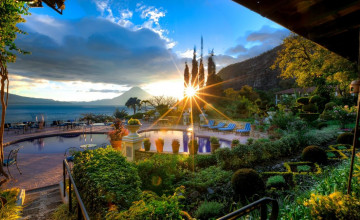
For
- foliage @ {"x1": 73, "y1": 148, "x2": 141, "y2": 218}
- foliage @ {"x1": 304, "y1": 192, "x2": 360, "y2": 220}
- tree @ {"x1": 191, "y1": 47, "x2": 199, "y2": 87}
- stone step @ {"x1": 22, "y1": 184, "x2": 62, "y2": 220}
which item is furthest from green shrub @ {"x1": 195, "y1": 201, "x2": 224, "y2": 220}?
tree @ {"x1": 191, "y1": 47, "x2": 199, "y2": 87}

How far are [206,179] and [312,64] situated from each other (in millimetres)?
11053

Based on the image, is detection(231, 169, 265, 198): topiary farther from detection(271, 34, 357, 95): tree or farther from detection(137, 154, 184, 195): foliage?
detection(271, 34, 357, 95): tree

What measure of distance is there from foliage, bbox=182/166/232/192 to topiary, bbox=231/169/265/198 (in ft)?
2.32

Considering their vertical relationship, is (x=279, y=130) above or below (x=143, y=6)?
below

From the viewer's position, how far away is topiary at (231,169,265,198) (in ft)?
13.1

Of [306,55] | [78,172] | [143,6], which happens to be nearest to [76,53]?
[143,6]

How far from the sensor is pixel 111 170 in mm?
2668

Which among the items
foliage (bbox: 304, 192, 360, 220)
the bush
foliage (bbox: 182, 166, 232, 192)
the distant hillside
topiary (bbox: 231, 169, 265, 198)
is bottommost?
foliage (bbox: 182, 166, 232, 192)

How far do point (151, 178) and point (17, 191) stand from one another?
301cm

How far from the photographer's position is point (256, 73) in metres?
56.4

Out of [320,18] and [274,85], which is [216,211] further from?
[274,85]

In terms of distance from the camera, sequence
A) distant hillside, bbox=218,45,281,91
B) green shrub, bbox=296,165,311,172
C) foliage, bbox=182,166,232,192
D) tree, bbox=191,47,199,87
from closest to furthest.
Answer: foliage, bbox=182,166,232,192
green shrub, bbox=296,165,311,172
tree, bbox=191,47,199,87
distant hillside, bbox=218,45,281,91

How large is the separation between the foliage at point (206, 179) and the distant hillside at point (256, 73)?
168 feet

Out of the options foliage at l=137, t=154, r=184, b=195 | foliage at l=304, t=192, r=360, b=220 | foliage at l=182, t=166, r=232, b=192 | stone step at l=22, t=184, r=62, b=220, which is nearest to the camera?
foliage at l=304, t=192, r=360, b=220
